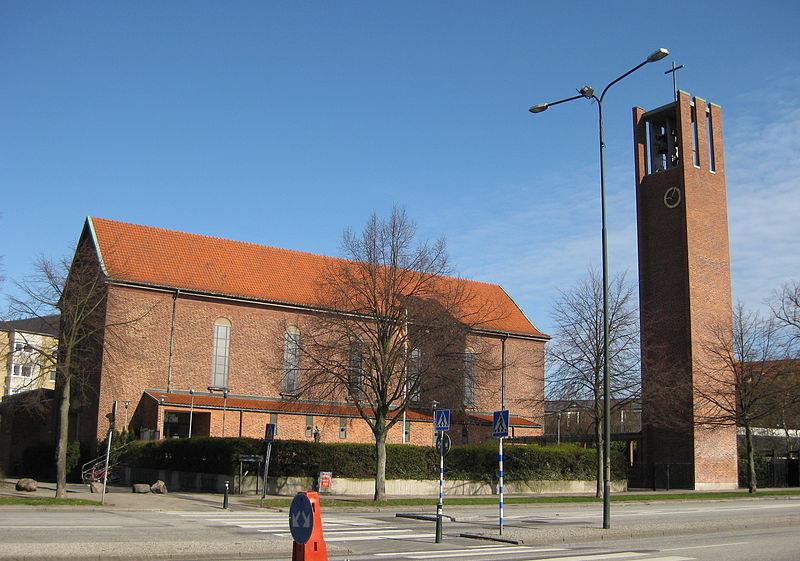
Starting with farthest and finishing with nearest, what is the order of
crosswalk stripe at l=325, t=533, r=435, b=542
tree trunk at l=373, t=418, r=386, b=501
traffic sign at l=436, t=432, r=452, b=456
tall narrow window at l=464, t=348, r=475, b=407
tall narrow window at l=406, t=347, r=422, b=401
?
tall narrow window at l=464, t=348, r=475, b=407 < tall narrow window at l=406, t=347, r=422, b=401 < tree trunk at l=373, t=418, r=386, b=501 < traffic sign at l=436, t=432, r=452, b=456 < crosswalk stripe at l=325, t=533, r=435, b=542

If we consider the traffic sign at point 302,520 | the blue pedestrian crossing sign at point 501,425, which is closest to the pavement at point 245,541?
the blue pedestrian crossing sign at point 501,425

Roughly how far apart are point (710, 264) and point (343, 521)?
31.7m

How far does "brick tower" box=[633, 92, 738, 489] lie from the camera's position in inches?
1718

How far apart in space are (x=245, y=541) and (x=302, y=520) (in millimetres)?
8102

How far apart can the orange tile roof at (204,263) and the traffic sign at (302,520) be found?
35.6m

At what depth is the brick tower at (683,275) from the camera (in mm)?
43625

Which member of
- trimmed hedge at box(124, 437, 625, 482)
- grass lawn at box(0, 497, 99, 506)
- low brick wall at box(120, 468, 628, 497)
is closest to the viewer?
grass lawn at box(0, 497, 99, 506)

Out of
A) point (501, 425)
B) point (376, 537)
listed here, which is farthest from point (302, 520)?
point (501, 425)

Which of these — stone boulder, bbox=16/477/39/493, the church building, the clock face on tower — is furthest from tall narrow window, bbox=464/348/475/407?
the clock face on tower

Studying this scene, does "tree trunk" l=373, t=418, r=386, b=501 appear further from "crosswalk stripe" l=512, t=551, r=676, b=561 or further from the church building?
"crosswalk stripe" l=512, t=551, r=676, b=561

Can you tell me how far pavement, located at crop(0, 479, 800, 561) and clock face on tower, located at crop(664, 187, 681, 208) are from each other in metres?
20.9

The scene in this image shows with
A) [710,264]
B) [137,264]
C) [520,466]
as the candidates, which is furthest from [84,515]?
[710,264]

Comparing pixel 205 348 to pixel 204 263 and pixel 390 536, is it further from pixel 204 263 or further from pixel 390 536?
pixel 390 536

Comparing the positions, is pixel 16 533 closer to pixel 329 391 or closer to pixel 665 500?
pixel 329 391
